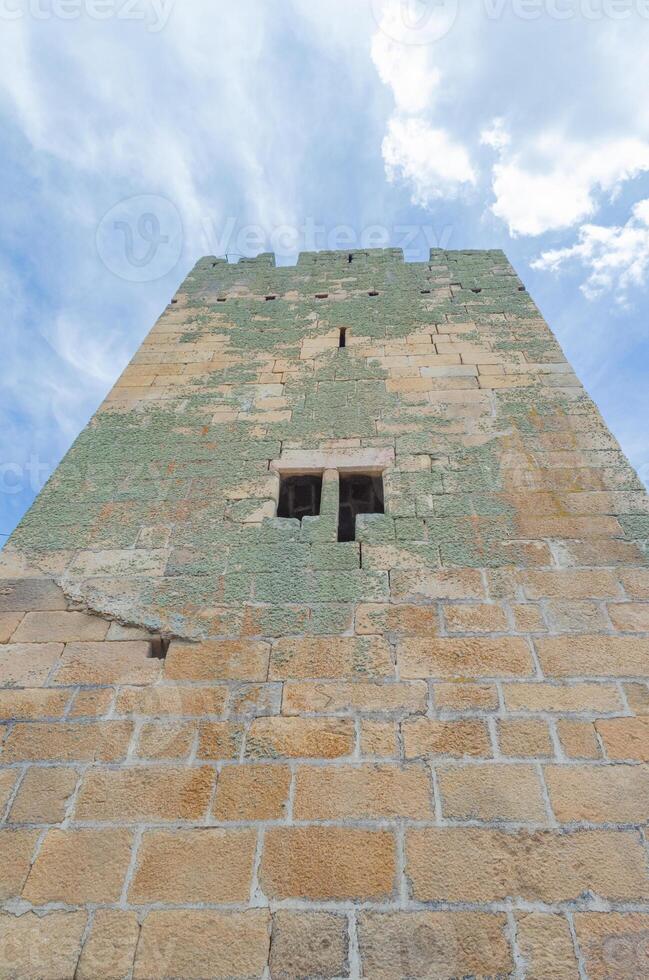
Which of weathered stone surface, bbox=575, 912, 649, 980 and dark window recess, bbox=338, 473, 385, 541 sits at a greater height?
dark window recess, bbox=338, 473, 385, 541

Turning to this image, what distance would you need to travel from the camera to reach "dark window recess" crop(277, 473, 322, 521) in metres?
3.39

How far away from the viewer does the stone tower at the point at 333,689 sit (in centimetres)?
177

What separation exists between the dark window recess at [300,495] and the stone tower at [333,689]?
2cm

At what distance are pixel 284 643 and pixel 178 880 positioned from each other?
0.92 m

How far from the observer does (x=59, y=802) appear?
6.79 ft

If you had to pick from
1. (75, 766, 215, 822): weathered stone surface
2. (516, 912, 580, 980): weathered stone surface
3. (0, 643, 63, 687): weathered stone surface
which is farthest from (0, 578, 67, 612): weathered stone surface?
(516, 912, 580, 980): weathered stone surface

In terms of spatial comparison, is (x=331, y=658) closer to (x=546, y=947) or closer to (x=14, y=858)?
(x=546, y=947)

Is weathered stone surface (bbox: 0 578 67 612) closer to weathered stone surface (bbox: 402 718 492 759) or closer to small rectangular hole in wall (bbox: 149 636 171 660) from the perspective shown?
small rectangular hole in wall (bbox: 149 636 171 660)

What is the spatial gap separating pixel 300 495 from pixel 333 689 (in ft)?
4.62

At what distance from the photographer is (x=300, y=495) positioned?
137 inches

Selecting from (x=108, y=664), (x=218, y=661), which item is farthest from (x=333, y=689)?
(x=108, y=664)

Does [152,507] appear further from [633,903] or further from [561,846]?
[633,903]

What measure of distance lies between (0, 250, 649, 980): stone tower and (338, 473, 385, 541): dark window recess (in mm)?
20

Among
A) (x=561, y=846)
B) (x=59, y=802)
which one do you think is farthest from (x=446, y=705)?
(x=59, y=802)
